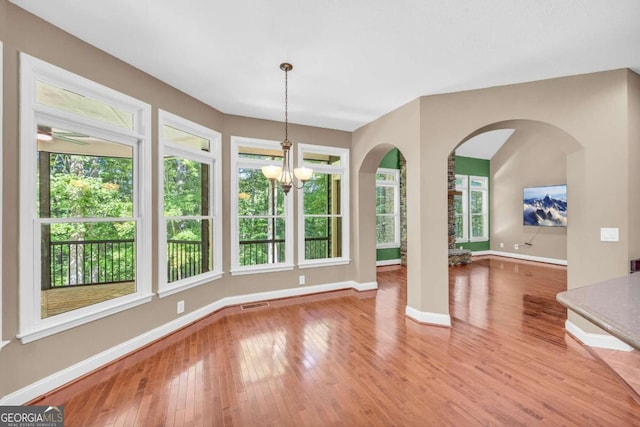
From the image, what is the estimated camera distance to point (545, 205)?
7449 millimetres

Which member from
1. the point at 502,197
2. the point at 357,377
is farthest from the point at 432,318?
the point at 502,197

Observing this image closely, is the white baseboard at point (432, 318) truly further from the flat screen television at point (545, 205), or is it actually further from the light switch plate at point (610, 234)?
the flat screen television at point (545, 205)

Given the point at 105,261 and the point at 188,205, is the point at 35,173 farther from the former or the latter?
the point at 188,205

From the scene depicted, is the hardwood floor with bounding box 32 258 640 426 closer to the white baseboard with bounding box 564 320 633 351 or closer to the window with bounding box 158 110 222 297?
the white baseboard with bounding box 564 320 633 351

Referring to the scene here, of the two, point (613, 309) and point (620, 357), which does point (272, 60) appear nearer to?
point (613, 309)

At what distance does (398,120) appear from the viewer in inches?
154

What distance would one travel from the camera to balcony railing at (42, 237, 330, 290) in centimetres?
237

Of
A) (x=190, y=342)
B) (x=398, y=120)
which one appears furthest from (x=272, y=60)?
(x=190, y=342)

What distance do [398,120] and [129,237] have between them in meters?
3.66

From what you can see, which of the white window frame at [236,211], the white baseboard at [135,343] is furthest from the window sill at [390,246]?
the white window frame at [236,211]

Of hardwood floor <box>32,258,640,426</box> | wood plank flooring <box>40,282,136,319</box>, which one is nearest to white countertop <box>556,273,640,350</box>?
hardwood floor <box>32,258,640,426</box>

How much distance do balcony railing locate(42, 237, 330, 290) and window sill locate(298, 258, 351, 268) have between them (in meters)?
1.58

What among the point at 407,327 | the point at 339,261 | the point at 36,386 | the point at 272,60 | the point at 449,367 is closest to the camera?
the point at 36,386

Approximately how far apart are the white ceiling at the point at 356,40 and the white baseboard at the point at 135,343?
2.83 meters
